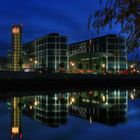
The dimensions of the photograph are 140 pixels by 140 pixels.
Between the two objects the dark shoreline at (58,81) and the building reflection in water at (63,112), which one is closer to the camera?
the building reflection in water at (63,112)

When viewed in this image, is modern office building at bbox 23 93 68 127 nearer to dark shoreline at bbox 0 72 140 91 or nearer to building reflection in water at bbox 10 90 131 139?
building reflection in water at bbox 10 90 131 139

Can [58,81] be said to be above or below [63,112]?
above

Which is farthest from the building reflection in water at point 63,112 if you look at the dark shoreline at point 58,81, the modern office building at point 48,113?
the dark shoreline at point 58,81

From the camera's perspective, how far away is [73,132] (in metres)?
22.7

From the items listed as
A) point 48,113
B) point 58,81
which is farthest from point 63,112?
point 58,81

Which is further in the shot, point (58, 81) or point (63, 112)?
point (58, 81)

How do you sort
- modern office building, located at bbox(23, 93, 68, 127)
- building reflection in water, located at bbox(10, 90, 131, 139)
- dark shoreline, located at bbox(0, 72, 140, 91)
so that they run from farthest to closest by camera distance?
dark shoreline, located at bbox(0, 72, 140, 91)
modern office building, located at bbox(23, 93, 68, 127)
building reflection in water, located at bbox(10, 90, 131, 139)

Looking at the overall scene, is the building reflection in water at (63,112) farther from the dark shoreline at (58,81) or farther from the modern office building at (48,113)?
the dark shoreline at (58,81)

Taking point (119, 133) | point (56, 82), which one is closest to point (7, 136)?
point (119, 133)

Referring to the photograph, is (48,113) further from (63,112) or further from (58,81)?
(58,81)

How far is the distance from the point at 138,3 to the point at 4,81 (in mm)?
81996

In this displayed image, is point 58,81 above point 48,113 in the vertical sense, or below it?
above

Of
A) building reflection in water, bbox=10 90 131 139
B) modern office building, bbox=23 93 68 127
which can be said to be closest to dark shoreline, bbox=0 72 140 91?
building reflection in water, bbox=10 90 131 139

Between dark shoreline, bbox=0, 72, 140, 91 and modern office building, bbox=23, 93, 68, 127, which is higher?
dark shoreline, bbox=0, 72, 140, 91
